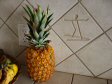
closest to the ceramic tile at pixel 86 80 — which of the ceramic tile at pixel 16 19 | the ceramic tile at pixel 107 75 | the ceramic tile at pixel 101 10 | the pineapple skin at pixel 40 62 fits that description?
the ceramic tile at pixel 107 75

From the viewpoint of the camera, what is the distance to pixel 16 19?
82 cm

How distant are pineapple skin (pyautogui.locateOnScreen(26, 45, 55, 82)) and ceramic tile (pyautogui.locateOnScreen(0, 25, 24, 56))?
0.17 meters

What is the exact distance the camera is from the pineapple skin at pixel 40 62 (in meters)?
0.72

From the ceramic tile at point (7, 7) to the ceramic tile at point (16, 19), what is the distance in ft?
0.07

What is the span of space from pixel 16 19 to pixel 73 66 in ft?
1.16

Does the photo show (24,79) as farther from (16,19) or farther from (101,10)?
(101,10)

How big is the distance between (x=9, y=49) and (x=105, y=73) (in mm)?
502

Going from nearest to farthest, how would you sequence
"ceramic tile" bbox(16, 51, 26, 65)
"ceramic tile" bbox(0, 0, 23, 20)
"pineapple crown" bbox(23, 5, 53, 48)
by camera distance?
"pineapple crown" bbox(23, 5, 53, 48) < "ceramic tile" bbox(0, 0, 23, 20) < "ceramic tile" bbox(16, 51, 26, 65)

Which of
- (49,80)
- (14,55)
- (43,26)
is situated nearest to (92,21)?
(43,26)

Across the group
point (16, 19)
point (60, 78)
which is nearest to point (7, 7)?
point (16, 19)

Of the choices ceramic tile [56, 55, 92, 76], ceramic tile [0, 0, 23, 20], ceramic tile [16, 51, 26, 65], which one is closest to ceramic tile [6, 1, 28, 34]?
ceramic tile [0, 0, 23, 20]

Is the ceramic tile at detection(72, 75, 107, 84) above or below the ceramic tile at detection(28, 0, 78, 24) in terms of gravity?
below

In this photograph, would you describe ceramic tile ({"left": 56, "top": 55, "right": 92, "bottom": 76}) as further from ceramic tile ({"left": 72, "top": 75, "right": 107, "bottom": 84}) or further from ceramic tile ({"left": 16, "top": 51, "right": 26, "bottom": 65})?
ceramic tile ({"left": 16, "top": 51, "right": 26, "bottom": 65})

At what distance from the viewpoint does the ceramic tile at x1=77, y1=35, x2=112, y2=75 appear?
754 mm
